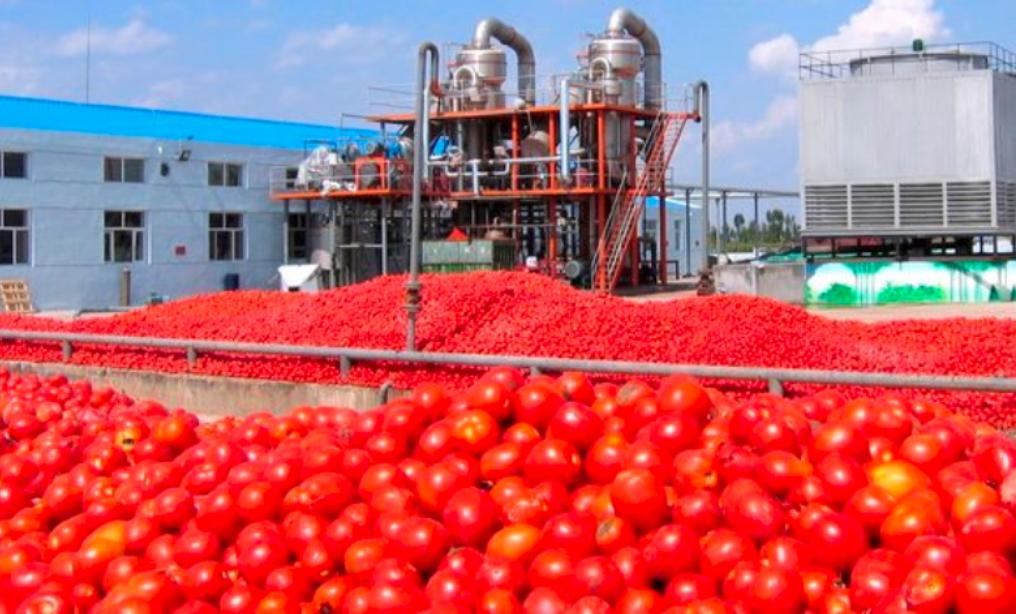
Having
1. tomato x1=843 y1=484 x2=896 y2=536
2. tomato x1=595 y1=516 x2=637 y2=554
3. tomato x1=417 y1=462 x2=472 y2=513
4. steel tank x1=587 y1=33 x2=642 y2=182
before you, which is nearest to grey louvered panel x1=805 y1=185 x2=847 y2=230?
steel tank x1=587 y1=33 x2=642 y2=182

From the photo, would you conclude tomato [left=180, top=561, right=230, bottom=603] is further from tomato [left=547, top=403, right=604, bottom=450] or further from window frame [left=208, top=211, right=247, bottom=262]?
window frame [left=208, top=211, right=247, bottom=262]

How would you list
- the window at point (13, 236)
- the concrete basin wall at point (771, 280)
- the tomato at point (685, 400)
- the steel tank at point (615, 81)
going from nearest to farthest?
the tomato at point (685, 400), the concrete basin wall at point (771, 280), the window at point (13, 236), the steel tank at point (615, 81)

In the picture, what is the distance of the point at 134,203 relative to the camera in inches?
1598

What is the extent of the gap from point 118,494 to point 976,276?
26.5m

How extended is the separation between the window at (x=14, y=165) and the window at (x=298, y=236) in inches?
453

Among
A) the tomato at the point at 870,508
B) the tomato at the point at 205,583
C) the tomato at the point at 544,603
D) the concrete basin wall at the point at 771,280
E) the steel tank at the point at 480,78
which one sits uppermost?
the steel tank at the point at 480,78

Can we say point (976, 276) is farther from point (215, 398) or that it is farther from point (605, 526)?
point (605, 526)

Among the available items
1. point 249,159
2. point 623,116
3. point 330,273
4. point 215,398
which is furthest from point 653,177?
point 215,398

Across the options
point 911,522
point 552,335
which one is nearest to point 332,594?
point 911,522

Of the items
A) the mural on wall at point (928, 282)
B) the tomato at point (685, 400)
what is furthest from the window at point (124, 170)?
the tomato at point (685, 400)

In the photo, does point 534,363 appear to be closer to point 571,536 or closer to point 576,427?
point 576,427

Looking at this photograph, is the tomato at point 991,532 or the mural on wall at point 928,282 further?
the mural on wall at point 928,282

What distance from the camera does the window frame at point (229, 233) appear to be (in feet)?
143

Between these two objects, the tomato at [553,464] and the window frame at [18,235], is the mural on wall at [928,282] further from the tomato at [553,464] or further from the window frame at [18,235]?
the tomato at [553,464]
